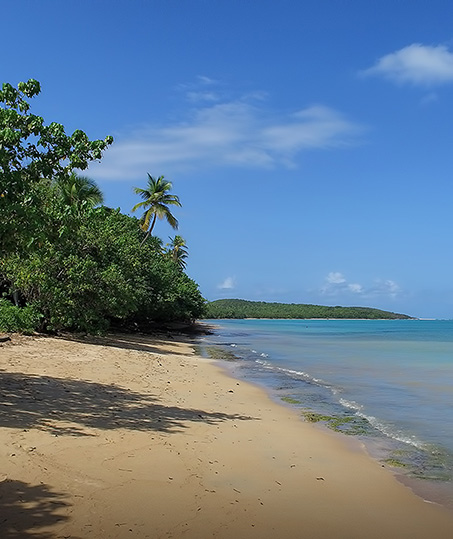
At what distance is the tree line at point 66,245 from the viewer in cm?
775

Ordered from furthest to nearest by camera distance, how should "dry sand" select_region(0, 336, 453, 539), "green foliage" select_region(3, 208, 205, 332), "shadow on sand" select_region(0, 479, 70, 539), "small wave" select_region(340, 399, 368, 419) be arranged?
1. "green foliage" select_region(3, 208, 205, 332)
2. "small wave" select_region(340, 399, 368, 419)
3. "dry sand" select_region(0, 336, 453, 539)
4. "shadow on sand" select_region(0, 479, 70, 539)

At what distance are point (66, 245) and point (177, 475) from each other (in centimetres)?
1471

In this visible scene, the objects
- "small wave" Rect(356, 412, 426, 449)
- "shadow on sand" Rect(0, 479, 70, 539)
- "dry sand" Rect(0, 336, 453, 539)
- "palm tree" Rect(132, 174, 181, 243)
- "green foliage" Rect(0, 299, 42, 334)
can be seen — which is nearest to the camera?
"shadow on sand" Rect(0, 479, 70, 539)

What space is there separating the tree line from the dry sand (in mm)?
2943

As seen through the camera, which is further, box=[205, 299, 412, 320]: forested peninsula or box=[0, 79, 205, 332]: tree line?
box=[205, 299, 412, 320]: forested peninsula

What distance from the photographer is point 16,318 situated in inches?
711

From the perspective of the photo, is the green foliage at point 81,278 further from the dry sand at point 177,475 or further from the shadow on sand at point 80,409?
the dry sand at point 177,475

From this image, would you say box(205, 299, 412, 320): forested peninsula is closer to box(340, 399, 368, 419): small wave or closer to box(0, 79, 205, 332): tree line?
box(0, 79, 205, 332): tree line

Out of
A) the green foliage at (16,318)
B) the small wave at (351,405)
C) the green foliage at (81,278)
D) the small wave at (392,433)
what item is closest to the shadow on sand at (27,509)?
the small wave at (392,433)

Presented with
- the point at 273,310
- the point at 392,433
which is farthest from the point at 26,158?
the point at 273,310

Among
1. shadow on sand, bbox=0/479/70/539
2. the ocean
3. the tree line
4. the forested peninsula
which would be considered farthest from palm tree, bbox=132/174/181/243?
the forested peninsula

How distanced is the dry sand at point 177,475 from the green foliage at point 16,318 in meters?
7.86

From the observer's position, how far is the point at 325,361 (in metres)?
25.1

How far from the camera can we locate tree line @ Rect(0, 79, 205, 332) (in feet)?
25.4
